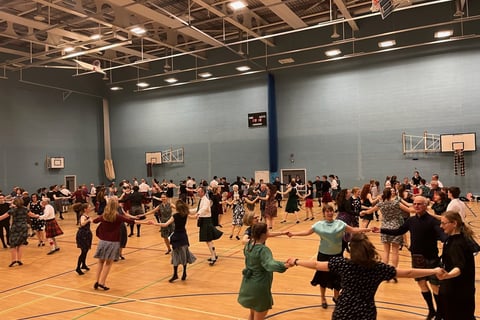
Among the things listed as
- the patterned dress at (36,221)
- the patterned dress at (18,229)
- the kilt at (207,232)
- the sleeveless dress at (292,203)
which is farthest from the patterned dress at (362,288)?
the sleeveless dress at (292,203)

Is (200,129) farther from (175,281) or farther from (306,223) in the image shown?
(175,281)

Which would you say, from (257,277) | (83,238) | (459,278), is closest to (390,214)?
(459,278)

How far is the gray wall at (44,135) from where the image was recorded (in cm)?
2294

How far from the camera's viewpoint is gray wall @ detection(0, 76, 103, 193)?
75.3 feet

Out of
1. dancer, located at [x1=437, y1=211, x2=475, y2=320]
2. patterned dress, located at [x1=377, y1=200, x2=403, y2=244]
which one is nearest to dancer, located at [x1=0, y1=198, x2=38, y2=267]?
patterned dress, located at [x1=377, y1=200, x2=403, y2=244]

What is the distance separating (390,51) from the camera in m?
20.3

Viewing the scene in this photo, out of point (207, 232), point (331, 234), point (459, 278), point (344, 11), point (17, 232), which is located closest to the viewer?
point (459, 278)

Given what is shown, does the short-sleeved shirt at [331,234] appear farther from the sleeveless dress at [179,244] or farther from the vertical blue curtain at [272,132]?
the vertical blue curtain at [272,132]

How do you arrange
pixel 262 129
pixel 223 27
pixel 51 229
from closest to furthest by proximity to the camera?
1. pixel 51 229
2. pixel 223 27
3. pixel 262 129

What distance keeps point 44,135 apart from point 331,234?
968 inches

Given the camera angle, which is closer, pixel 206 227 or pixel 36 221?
pixel 206 227

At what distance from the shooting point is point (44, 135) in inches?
981

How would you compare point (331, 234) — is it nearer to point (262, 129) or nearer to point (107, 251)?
point (107, 251)

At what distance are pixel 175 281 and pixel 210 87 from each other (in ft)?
64.7
